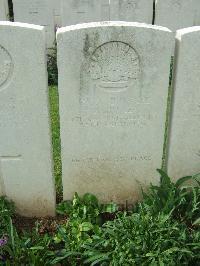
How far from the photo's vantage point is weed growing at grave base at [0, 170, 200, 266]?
2.95m

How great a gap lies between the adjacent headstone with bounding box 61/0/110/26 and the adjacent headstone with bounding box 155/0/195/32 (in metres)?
1.13

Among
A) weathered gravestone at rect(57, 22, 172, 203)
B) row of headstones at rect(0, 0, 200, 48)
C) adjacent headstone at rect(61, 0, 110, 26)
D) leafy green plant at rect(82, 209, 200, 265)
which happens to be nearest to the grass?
weathered gravestone at rect(57, 22, 172, 203)

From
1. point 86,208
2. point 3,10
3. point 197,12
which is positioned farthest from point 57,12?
point 86,208

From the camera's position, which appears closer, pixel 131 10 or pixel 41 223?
pixel 41 223

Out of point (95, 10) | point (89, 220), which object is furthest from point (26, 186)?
point (95, 10)

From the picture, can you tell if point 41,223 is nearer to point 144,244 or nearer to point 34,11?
point 144,244

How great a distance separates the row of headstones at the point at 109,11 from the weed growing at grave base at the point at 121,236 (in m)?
5.27

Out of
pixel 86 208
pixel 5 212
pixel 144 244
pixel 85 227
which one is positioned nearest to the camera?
pixel 144 244

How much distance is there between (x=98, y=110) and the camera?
11.2 ft

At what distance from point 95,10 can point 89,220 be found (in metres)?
5.67

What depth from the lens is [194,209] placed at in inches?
129

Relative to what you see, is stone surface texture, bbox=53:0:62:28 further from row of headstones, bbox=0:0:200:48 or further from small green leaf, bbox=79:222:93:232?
small green leaf, bbox=79:222:93:232

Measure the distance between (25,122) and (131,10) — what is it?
538 centimetres

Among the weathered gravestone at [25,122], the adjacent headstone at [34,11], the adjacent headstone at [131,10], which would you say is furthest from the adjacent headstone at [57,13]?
the weathered gravestone at [25,122]
